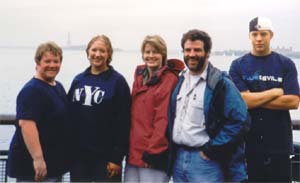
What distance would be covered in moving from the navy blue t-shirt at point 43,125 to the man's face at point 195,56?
3.45 ft

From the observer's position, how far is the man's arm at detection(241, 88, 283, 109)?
4008 mm

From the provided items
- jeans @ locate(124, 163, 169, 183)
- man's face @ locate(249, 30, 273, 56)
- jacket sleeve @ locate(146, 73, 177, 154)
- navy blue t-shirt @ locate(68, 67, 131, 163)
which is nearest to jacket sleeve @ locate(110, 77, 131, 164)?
navy blue t-shirt @ locate(68, 67, 131, 163)

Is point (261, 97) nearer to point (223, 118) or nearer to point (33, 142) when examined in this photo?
point (223, 118)

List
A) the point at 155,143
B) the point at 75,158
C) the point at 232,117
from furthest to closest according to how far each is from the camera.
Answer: the point at 75,158 < the point at 155,143 < the point at 232,117

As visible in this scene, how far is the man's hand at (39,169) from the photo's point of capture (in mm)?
3670

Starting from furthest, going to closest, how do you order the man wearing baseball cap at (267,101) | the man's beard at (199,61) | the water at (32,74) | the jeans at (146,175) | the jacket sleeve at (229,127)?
the water at (32,74), the man wearing baseball cap at (267,101), the jeans at (146,175), the man's beard at (199,61), the jacket sleeve at (229,127)

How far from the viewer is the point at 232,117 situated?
3.50m

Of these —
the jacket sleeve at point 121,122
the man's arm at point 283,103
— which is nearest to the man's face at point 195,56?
the jacket sleeve at point 121,122

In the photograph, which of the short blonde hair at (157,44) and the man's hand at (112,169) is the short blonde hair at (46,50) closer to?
the short blonde hair at (157,44)

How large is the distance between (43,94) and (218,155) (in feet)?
4.52

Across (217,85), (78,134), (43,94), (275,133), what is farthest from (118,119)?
(275,133)

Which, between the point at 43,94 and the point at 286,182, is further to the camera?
the point at 286,182

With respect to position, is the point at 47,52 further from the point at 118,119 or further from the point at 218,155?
the point at 218,155

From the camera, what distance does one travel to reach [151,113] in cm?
379
